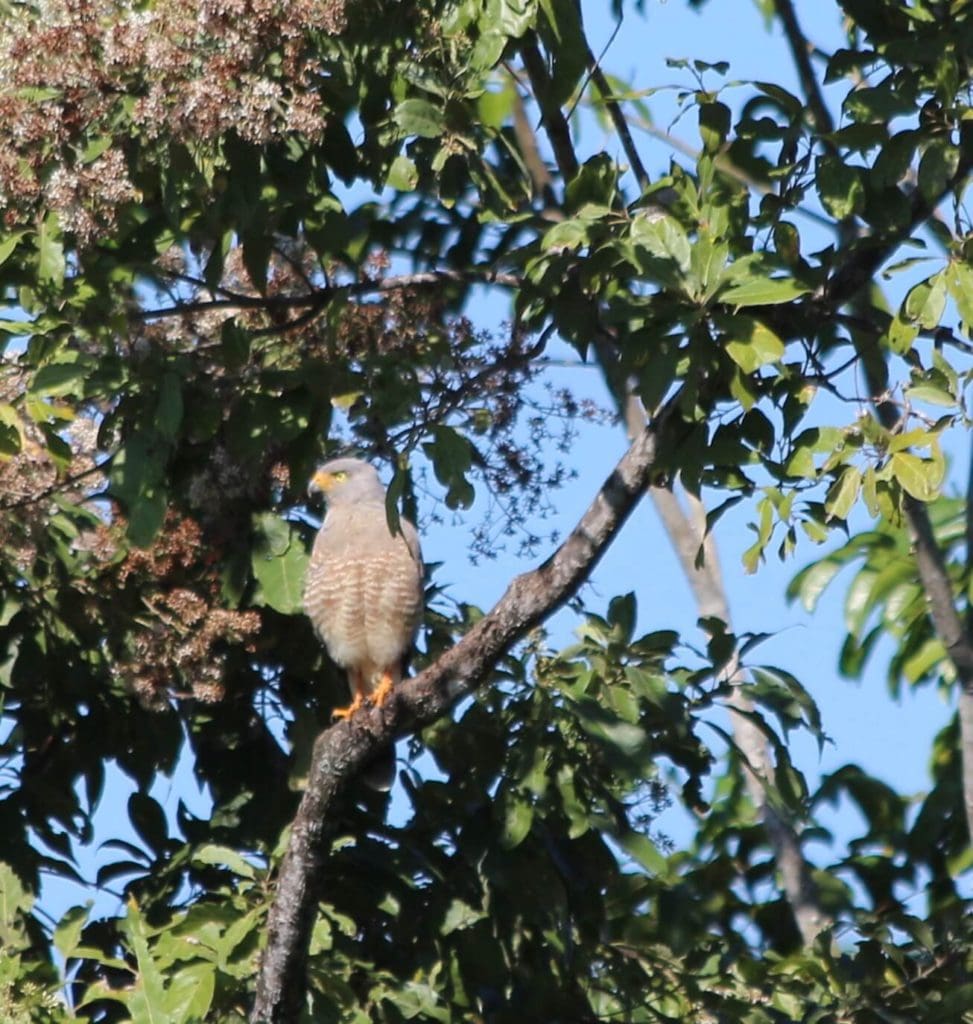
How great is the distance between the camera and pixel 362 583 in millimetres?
5469

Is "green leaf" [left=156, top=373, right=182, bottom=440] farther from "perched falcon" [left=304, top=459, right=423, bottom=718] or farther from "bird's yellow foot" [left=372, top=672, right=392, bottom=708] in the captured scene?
"bird's yellow foot" [left=372, top=672, right=392, bottom=708]

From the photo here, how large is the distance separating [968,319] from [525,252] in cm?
97

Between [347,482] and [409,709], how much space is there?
5.21 ft

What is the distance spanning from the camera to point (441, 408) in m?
4.31

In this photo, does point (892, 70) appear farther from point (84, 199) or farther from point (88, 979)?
point (88, 979)

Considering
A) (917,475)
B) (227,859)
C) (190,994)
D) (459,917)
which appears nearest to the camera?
(917,475)

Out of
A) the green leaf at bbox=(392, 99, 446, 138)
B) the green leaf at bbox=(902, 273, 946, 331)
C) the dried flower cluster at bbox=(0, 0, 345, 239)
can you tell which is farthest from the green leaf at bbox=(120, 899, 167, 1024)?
the green leaf at bbox=(902, 273, 946, 331)

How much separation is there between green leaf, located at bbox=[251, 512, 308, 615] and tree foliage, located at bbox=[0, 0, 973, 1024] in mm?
11

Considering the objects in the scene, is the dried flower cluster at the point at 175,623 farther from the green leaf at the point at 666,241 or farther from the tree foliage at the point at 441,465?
the green leaf at the point at 666,241

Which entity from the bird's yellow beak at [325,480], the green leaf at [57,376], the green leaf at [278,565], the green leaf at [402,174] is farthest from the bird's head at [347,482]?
the green leaf at [57,376]

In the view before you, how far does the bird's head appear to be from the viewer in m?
5.43

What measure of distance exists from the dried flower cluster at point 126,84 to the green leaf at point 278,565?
1248mm

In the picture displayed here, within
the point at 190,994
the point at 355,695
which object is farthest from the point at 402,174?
the point at 190,994

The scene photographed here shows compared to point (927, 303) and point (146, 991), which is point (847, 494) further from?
point (146, 991)
